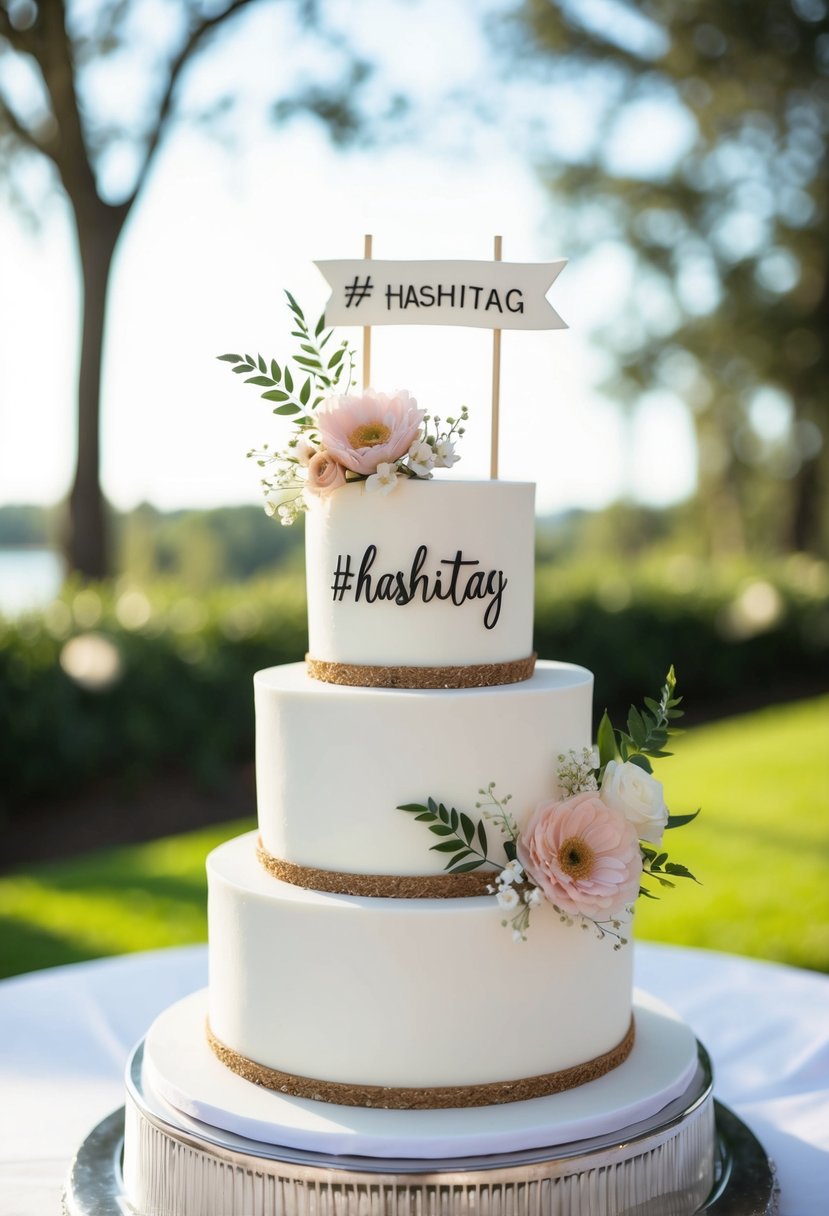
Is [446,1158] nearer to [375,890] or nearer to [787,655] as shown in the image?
[375,890]

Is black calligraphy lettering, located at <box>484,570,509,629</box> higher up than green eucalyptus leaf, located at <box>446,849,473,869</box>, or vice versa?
black calligraphy lettering, located at <box>484,570,509,629</box>

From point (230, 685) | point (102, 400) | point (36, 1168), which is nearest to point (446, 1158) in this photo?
point (36, 1168)

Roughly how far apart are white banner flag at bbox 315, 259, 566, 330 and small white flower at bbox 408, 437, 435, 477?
309 mm

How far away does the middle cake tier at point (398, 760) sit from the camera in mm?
2365

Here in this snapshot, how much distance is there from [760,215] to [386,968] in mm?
18080

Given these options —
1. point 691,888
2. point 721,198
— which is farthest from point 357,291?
point 721,198

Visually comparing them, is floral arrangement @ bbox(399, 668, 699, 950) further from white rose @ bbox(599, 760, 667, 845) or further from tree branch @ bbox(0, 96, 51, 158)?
tree branch @ bbox(0, 96, 51, 158)

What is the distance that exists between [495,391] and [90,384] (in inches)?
323

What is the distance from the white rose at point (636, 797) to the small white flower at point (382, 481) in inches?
30.0

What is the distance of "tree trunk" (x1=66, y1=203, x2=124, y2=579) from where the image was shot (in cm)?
997

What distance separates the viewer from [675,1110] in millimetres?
2436

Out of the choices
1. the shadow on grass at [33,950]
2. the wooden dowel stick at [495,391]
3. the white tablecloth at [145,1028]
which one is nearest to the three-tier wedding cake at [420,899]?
the wooden dowel stick at [495,391]

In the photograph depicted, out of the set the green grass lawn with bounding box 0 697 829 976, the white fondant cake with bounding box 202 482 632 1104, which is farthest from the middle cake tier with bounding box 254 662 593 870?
the green grass lawn with bounding box 0 697 829 976

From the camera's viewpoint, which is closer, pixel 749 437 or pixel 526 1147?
pixel 526 1147
